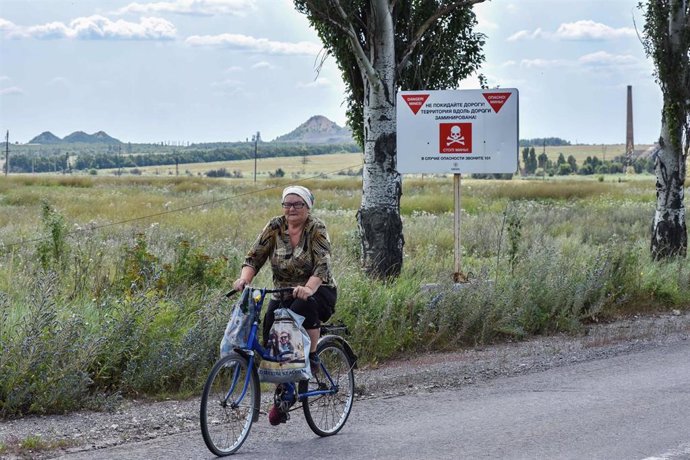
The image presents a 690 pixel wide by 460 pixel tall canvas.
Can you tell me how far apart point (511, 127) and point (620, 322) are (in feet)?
10.2

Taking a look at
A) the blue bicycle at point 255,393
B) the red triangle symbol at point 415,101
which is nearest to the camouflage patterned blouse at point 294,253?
the blue bicycle at point 255,393

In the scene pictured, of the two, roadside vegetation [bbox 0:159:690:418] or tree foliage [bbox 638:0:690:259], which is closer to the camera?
roadside vegetation [bbox 0:159:690:418]

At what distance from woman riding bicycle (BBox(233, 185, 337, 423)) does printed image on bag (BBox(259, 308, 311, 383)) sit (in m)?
0.11

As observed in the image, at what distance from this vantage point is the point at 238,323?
24.8 feet

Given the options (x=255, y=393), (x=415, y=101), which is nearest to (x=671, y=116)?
(x=415, y=101)

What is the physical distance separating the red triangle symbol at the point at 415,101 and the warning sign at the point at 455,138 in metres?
0.39

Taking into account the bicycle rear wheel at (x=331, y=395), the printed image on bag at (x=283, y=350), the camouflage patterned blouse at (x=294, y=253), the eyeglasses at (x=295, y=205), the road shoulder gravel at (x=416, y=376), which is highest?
the eyeglasses at (x=295, y=205)

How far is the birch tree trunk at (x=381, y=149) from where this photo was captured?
14.9 m

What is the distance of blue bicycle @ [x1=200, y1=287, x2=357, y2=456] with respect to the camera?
7.45m

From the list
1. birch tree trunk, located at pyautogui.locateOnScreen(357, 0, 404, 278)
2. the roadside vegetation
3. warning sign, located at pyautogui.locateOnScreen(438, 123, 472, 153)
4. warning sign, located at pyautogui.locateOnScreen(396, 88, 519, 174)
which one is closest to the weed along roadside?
the roadside vegetation

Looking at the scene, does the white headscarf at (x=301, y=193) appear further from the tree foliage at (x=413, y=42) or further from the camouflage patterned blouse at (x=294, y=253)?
the tree foliage at (x=413, y=42)

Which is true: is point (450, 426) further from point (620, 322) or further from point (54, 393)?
point (620, 322)

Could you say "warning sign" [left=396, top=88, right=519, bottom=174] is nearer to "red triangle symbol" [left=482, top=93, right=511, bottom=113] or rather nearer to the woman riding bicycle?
"red triangle symbol" [left=482, top=93, right=511, bottom=113]

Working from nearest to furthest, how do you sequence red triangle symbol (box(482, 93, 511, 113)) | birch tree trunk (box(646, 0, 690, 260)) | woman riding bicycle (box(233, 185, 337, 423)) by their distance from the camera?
woman riding bicycle (box(233, 185, 337, 423)) → red triangle symbol (box(482, 93, 511, 113)) → birch tree trunk (box(646, 0, 690, 260))
